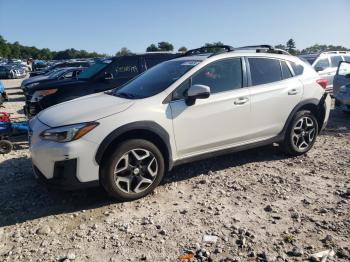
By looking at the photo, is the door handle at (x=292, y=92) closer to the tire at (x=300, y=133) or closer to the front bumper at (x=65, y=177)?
the tire at (x=300, y=133)

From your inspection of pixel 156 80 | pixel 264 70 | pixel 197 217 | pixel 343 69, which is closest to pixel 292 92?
pixel 264 70

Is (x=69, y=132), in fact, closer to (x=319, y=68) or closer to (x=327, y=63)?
(x=319, y=68)

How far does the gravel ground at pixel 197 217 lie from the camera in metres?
3.19

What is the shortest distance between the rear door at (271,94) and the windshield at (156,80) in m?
0.97

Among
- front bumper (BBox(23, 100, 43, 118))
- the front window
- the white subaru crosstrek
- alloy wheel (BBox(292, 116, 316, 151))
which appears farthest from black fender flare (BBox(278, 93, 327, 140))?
the front window

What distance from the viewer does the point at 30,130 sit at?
4301mm

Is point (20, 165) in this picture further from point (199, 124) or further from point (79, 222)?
point (199, 124)

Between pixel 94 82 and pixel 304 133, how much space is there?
446 cm

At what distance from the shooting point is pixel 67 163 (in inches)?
148

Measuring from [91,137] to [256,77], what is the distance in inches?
102

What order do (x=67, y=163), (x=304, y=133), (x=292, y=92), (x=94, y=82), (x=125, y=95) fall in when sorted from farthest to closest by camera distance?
(x=94, y=82) < (x=304, y=133) < (x=292, y=92) < (x=125, y=95) < (x=67, y=163)

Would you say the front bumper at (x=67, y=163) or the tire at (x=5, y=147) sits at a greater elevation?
the front bumper at (x=67, y=163)

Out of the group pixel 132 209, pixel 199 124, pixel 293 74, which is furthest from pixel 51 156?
pixel 293 74

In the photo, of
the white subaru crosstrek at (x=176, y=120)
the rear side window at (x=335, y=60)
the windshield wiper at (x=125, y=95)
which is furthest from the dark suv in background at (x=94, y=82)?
the rear side window at (x=335, y=60)
